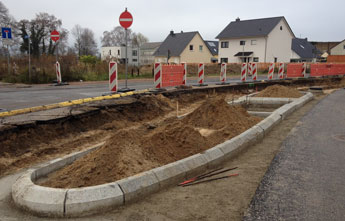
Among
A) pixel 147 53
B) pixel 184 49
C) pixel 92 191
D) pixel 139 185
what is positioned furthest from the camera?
pixel 147 53

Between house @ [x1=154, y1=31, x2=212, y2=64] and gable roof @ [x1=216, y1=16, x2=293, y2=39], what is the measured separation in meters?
5.26

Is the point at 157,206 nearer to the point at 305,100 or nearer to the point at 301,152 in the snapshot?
the point at 301,152

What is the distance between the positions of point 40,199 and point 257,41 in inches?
2108

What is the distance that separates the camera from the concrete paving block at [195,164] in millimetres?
4238

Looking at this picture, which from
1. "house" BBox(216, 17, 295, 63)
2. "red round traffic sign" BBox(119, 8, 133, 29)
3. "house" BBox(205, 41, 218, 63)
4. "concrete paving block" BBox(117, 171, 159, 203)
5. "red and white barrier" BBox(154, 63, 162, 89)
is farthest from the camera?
"house" BBox(205, 41, 218, 63)

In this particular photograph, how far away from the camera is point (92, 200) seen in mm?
3207

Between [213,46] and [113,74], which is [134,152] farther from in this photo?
[213,46]

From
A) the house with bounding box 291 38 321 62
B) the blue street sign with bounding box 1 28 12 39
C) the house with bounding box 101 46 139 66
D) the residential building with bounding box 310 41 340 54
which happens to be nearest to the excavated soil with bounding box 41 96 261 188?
the blue street sign with bounding box 1 28 12 39

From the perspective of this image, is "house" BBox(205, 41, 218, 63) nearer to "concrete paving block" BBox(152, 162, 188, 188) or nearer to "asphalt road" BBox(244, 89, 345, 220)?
"asphalt road" BBox(244, 89, 345, 220)

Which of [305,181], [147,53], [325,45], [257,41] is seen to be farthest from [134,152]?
[325,45]

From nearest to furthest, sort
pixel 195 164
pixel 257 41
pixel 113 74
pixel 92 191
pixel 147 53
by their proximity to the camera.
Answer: pixel 92 191 < pixel 195 164 < pixel 113 74 < pixel 257 41 < pixel 147 53

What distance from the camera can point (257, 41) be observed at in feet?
171

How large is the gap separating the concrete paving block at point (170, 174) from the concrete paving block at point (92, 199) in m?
0.64

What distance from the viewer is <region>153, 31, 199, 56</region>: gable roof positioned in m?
57.9
